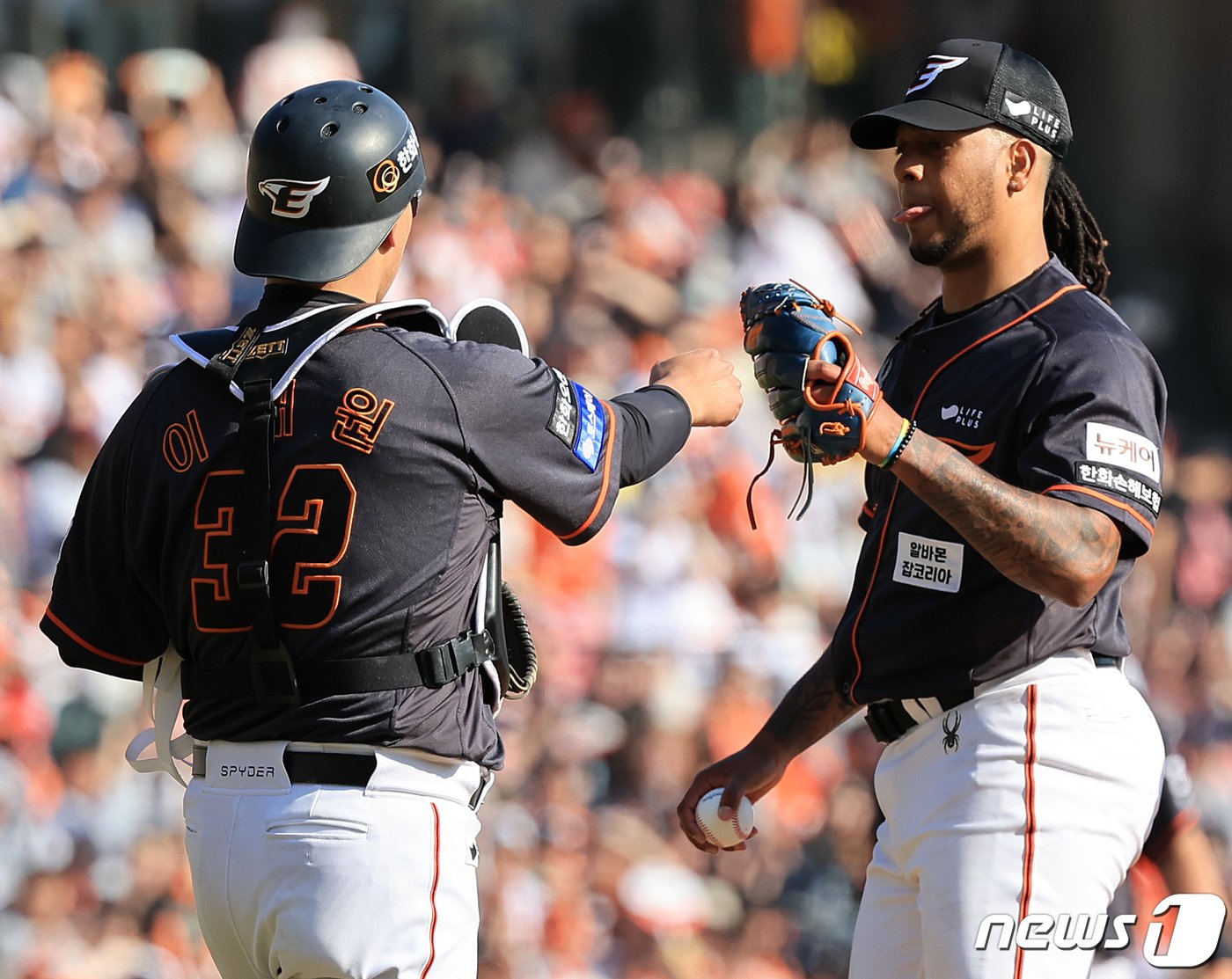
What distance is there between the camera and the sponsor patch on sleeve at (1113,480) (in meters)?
2.75

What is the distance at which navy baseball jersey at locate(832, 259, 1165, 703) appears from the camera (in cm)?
281

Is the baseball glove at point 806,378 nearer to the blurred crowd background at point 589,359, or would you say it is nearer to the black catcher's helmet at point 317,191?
the black catcher's helmet at point 317,191

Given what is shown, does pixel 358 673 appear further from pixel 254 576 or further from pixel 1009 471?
pixel 1009 471

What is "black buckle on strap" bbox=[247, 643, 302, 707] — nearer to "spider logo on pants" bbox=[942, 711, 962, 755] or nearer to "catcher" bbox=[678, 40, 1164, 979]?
"catcher" bbox=[678, 40, 1164, 979]

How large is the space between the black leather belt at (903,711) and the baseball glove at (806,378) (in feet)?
2.03

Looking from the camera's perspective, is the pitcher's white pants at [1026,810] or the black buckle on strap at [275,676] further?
the pitcher's white pants at [1026,810]

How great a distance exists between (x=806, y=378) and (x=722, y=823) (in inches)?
49.9

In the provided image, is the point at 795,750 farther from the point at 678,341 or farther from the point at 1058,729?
the point at 678,341

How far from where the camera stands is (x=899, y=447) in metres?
2.65

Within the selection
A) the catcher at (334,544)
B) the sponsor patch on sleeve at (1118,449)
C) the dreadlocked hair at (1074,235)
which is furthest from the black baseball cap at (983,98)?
the catcher at (334,544)

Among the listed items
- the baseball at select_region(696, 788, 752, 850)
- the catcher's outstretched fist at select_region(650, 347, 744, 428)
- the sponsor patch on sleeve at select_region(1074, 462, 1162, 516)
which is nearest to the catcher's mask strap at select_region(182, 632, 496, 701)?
the catcher's outstretched fist at select_region(650, 347, 744, 428)

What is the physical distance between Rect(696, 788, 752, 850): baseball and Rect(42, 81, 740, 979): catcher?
0.76m

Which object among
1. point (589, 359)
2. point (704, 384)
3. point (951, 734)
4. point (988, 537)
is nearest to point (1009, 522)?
point (988, 537)

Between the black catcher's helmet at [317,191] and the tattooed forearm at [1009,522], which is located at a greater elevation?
the black catcher's helmet at [317,191]
